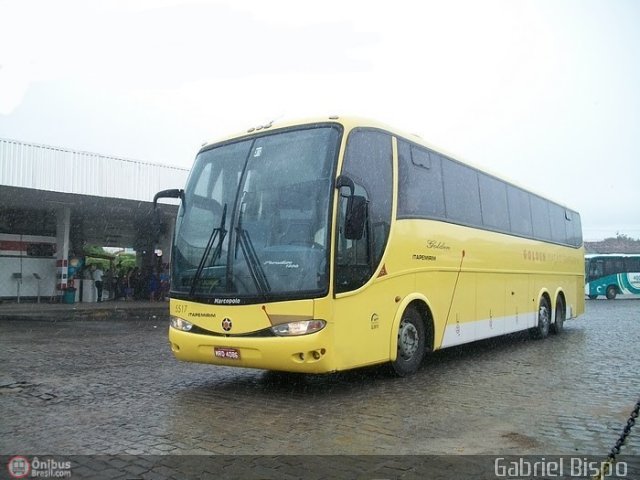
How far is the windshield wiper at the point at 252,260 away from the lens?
654 cm

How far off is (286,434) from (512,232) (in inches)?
319

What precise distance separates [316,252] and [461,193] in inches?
166

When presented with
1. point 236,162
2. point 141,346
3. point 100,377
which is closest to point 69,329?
point 141,346

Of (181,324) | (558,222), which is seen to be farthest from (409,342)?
(558,222)

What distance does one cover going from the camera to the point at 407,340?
7.93 metres

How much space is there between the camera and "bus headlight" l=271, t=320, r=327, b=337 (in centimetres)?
633

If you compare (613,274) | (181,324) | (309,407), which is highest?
A: (613,274)

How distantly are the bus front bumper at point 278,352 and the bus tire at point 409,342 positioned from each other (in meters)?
1.62

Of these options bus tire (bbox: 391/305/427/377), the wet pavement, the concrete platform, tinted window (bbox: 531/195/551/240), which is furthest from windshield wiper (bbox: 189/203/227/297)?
the concrete platform

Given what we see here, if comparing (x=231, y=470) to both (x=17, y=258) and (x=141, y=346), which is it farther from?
(x=17, y=258)

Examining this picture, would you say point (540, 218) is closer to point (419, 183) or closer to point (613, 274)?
point (419, 183)

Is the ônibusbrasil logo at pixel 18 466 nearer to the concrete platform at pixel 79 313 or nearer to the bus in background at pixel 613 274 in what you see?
the concrete platform at pixel 79 313

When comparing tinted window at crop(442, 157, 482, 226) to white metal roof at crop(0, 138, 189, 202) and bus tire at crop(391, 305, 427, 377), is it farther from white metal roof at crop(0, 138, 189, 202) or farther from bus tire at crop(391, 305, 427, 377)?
white metal roof at crop(0, 138, 189, 202)

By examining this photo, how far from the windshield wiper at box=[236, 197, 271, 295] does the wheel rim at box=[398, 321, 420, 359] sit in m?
2.24
